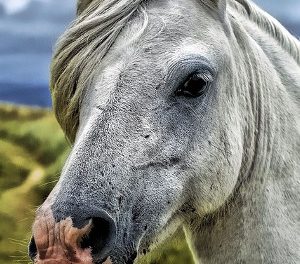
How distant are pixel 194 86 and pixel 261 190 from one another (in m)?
0.68

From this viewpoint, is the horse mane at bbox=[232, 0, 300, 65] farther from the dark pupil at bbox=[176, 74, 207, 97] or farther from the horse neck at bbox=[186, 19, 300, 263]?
the dark pupil at bbox=[176, 74, 207, 97]

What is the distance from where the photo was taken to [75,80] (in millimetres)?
3184

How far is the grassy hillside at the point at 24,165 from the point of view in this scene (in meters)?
9.23

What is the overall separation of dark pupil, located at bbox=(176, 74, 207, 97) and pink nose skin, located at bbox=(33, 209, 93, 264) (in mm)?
778

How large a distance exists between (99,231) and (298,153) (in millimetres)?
1277

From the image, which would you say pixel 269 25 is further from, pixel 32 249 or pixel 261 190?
pixel 32 249

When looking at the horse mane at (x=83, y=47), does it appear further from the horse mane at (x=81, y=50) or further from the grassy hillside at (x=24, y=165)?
the grassy hillside at (x=24, y=165)

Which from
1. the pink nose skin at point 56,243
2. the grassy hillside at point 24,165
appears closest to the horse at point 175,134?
the pink nose skin at point 56,243

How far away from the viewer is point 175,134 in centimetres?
297

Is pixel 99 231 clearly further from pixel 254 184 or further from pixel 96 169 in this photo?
pixel 254 184

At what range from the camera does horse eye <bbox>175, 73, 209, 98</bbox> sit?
118 inches

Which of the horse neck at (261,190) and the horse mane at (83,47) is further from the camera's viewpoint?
the horse neck at (261,190)

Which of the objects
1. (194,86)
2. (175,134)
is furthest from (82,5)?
(175,134)

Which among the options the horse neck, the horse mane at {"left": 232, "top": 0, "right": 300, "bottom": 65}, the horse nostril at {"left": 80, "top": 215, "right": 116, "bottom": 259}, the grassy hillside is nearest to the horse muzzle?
the horse nostril at {"left": 80, "top": 215, "right": 116, "bottom": 259}
